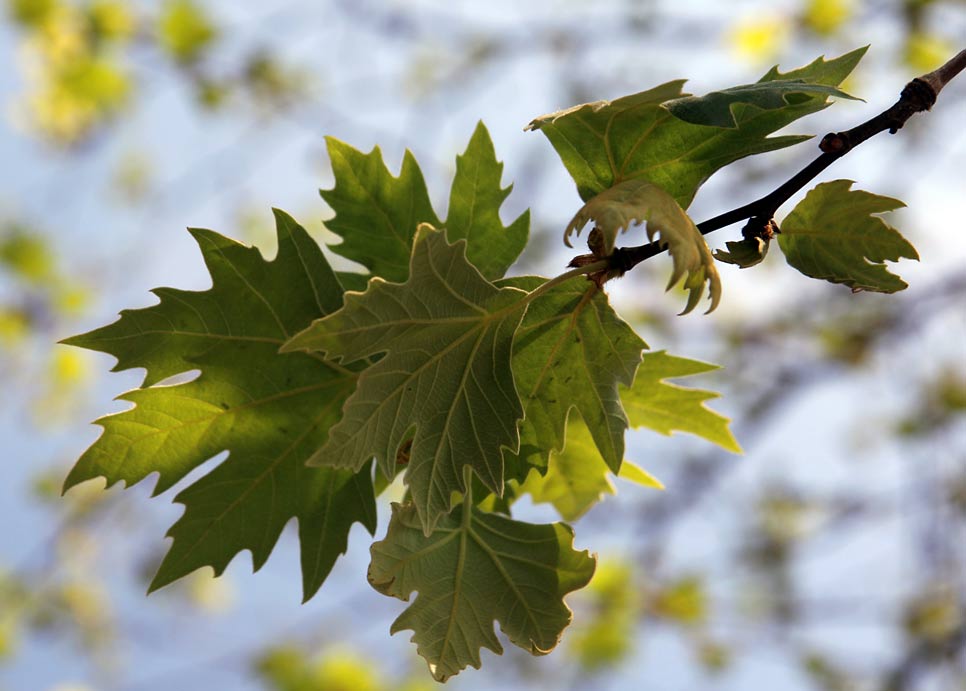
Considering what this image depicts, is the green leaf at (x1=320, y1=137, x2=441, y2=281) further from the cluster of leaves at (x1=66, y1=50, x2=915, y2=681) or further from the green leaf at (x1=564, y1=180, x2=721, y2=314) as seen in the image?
the green leaf at (x1=564, y1=180, x2=721, y2=314)

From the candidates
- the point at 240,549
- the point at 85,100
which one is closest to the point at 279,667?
the point at 85,100

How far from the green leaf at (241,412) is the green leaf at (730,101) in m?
0.36

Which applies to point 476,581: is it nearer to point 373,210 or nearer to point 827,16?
point 373,210

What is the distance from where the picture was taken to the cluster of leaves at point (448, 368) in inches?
26.9

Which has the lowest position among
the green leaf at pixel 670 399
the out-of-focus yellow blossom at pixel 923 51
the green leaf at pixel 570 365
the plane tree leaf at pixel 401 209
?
the green leaf at pixel 670 399

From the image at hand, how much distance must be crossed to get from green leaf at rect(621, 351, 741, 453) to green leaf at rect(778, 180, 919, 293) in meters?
0.23

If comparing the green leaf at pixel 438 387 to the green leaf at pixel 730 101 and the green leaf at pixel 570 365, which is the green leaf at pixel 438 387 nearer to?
the green leaf at pixel 570 365

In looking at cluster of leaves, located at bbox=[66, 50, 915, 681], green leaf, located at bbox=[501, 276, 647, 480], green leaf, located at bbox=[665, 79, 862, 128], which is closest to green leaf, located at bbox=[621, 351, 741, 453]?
cluster of leaves, located at bbox=[66, 50, 915, 681]

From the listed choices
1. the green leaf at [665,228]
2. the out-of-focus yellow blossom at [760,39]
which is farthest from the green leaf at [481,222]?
the out-of-focus yellow blossom at [760,39]

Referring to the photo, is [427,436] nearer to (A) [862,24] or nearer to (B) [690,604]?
(B) [690,604]

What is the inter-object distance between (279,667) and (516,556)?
3549mm

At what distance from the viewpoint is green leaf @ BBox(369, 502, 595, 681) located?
0.76 metres

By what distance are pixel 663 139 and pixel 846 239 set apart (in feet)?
0.56

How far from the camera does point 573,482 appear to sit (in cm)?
94
